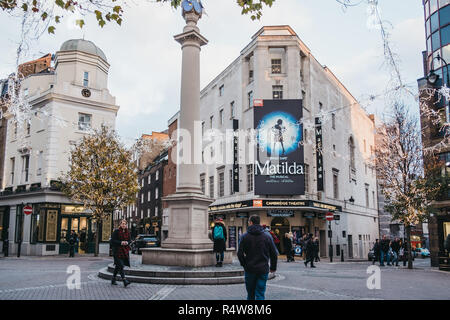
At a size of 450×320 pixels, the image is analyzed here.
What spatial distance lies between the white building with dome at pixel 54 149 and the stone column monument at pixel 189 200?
14.9 metres

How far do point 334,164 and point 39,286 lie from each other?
30055mm

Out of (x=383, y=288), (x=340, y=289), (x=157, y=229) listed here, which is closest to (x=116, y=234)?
(x=340, y=289)

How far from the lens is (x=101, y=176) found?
2475 centimetres

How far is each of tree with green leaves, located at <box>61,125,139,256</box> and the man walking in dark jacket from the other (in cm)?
1949

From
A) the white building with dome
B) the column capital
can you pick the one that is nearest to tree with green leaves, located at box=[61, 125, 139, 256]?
the white building with dome

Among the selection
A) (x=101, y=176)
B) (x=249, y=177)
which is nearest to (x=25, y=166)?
(x=101, y=176)

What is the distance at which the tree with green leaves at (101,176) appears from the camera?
2479 centimetres

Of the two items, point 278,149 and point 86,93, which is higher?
point 86,93

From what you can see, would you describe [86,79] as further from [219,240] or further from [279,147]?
[219,240]

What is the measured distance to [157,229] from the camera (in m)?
48.3

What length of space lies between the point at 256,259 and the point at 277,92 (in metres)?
26.1

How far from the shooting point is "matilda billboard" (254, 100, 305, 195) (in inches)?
1141

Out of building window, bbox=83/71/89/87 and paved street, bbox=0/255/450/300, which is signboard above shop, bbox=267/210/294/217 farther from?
building window, bbox=83/71/89/87
